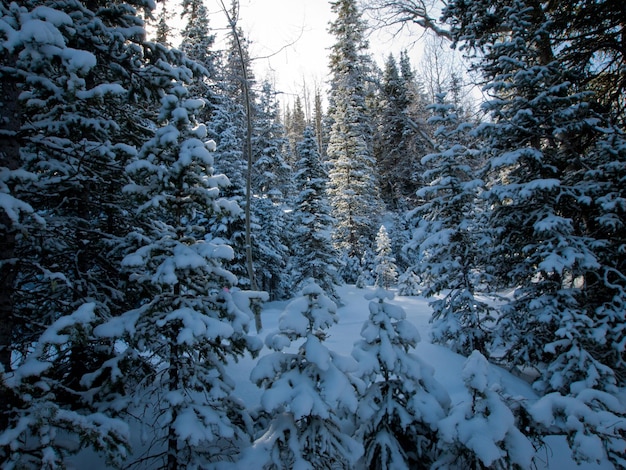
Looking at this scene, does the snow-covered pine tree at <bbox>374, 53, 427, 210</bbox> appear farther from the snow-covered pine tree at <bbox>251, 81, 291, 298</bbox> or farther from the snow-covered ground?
the snow-covered ground

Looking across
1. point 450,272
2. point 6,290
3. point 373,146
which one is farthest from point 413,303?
point 373,146

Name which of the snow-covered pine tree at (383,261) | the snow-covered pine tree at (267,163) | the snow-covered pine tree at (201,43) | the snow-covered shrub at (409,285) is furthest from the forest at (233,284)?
the snow-covered pine tree at (201,43)

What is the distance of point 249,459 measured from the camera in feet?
10.8

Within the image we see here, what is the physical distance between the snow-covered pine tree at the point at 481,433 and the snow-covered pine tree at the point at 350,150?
70.3 ft

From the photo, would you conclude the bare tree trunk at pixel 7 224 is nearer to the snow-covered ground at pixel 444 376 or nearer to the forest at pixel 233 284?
the forest at pixel 233 284

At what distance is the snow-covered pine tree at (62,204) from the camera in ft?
9.35

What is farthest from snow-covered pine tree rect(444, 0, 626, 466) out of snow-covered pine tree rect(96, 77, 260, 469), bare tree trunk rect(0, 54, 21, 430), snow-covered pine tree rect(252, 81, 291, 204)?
snow-covered pine tree rect(252, 81, 291, 204)

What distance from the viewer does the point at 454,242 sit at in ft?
Answer: 28.3

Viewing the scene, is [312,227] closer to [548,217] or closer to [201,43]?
[548,217]

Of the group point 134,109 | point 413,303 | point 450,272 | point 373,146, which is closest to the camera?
point 134,109

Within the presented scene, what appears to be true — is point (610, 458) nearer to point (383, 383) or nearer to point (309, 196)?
point (383, 383)

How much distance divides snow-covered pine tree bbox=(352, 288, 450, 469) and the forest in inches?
1.0

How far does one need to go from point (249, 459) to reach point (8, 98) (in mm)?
5028

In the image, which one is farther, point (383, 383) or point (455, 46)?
point (455, 46)
